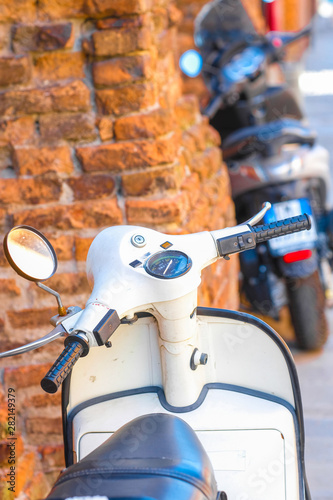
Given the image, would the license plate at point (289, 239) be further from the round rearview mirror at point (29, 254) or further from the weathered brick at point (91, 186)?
the round rearview mirror at point (29, 254)

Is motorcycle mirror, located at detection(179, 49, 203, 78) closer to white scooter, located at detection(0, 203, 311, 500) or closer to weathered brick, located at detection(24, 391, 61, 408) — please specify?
weathered brick, located at detection(24, 391, 61, 408)

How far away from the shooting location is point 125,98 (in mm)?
1713

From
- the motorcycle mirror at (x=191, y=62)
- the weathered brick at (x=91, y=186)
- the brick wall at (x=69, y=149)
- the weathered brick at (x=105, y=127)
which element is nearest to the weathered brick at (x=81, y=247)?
the brick wall at (x=69, y=149)

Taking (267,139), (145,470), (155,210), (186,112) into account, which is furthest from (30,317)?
(267,139)

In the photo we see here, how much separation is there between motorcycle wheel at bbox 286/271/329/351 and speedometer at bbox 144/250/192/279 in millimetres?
1671

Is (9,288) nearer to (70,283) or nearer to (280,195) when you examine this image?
(70,283)

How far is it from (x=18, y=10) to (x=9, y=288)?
0.72 metres

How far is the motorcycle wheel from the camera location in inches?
107

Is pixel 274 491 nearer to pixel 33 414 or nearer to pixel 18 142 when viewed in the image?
pixel 33 414

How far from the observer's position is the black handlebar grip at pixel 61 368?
3.05ft

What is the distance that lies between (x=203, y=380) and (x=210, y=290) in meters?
0.79

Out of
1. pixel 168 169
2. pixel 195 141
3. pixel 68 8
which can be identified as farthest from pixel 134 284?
pixel 195 141

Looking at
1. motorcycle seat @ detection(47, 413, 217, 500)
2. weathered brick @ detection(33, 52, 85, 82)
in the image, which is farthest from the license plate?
motorcycle seat @ detection(47, 413, 217, 500)

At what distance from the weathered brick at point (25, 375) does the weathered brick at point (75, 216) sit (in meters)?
0.39
